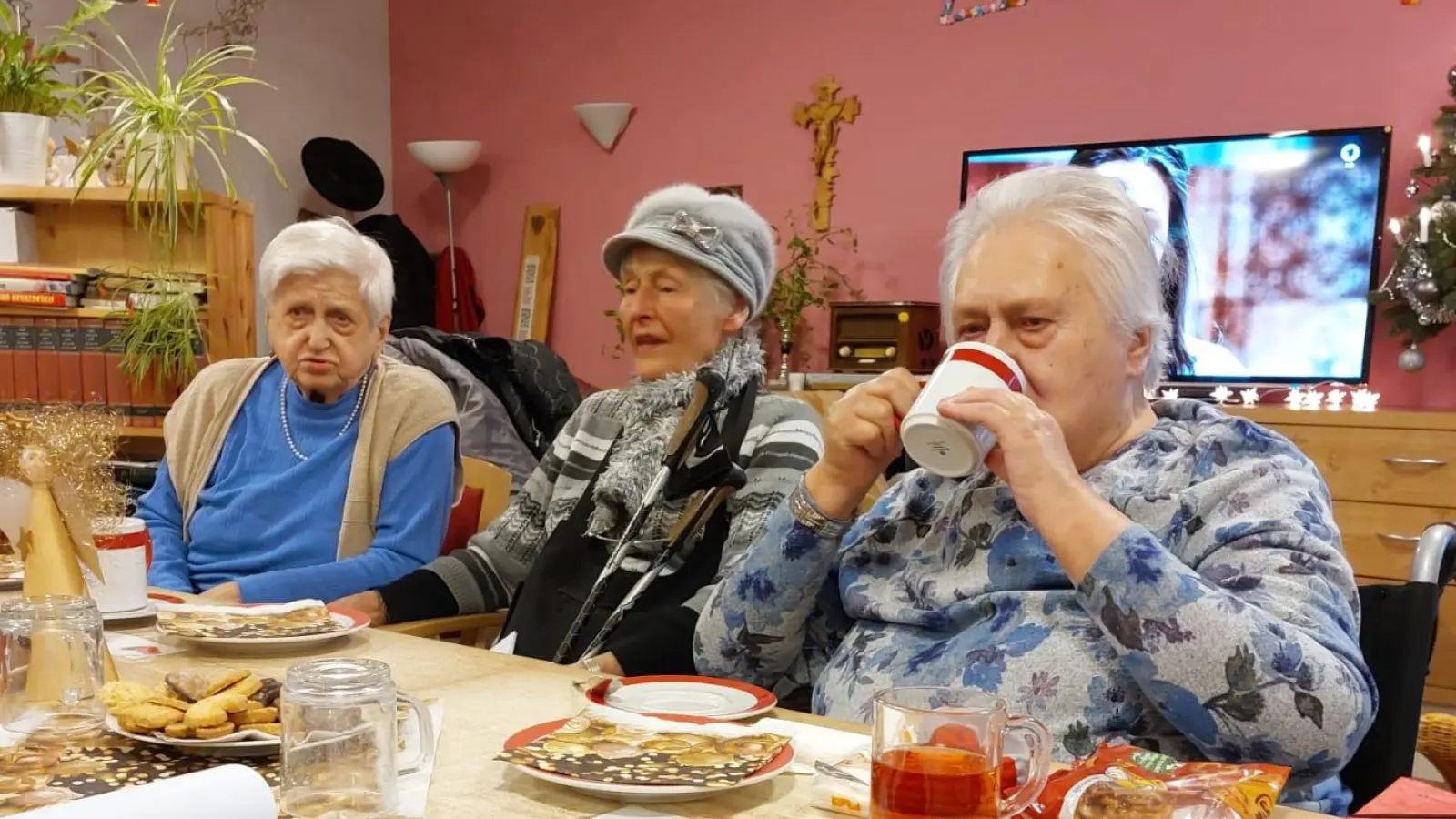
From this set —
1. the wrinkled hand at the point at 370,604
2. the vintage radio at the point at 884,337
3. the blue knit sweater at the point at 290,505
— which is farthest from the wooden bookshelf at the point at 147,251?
the wrinkled hand at the point at 370,604

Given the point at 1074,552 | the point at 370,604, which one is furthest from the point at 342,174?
the point at 1074,552

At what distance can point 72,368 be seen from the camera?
3.99m

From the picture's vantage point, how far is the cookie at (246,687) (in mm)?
1052

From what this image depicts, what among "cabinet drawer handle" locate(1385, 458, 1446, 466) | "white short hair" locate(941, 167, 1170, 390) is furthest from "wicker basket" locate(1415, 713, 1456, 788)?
"cabinet drawer handle" locate(1385, 458, 1446, 466)

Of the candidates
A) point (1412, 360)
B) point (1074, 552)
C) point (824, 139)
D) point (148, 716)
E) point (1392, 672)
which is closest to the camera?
point (148, 716)

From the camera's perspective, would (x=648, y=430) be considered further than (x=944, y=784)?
Yes

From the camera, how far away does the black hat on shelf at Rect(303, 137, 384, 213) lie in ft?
18.7

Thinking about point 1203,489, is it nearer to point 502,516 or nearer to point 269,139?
point 502,516

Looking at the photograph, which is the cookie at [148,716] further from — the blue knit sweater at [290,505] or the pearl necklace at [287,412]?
the pearl necklace at [287,412]

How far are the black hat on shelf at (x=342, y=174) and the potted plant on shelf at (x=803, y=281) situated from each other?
2.02 meters

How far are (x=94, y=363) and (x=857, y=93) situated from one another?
119 inches

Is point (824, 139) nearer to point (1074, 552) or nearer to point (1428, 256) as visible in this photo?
point (1428, 256)

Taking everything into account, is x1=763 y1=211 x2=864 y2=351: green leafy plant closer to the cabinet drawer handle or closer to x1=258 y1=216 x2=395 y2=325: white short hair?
the cabinet drawer handle

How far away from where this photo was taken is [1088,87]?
4.59 m
